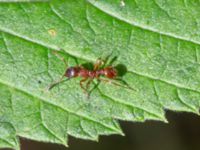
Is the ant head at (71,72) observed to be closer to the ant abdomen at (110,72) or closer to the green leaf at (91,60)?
the green leaf at (91,60)

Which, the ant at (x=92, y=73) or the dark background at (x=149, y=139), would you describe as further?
the dark background at (x=149, y=139)

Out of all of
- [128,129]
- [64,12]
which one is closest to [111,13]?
[64,12]

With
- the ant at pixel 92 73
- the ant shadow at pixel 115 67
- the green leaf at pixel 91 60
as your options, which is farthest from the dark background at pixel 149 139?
the green leaf at pixel 91 60

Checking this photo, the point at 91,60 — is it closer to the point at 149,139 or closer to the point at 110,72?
the point at 110,72

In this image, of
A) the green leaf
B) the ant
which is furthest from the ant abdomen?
the green leaf

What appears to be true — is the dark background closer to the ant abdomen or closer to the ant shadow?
the ant abdomen
